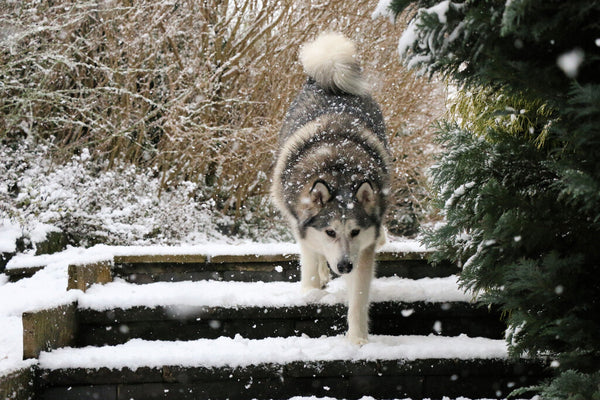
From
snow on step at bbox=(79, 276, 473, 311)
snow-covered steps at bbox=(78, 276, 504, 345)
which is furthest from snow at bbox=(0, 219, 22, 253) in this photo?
snow-covered steps at bbox=(78, 276, 504, 345)

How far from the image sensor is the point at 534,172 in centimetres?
218

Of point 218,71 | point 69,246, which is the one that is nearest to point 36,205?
point 69,246

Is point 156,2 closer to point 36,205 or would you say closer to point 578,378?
point 36,205

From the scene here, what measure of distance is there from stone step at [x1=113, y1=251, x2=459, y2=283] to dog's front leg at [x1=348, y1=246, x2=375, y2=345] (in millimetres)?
675

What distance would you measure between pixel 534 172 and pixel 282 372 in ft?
4.87

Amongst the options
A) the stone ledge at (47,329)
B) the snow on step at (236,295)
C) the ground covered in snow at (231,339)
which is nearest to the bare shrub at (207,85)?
the ground covered in snow at (231,339)

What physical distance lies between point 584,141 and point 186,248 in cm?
281

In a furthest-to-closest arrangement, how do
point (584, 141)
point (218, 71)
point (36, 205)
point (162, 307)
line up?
point (218, 71)
point (36, 205)
point (162, 307)
point (584, 141)

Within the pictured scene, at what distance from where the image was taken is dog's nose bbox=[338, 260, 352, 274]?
10.2 ft

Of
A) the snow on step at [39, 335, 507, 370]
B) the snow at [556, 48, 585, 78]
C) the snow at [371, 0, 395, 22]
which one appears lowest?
the snow on step at [39, 335, 507, 370]

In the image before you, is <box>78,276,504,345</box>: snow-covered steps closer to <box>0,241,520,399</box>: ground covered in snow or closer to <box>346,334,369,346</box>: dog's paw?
<box>0,241,520,399</box>: ground covered in snow

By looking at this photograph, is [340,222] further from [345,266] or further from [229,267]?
[229,267]

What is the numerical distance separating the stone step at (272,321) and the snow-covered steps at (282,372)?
0.28 meters

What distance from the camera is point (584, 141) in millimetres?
1628
